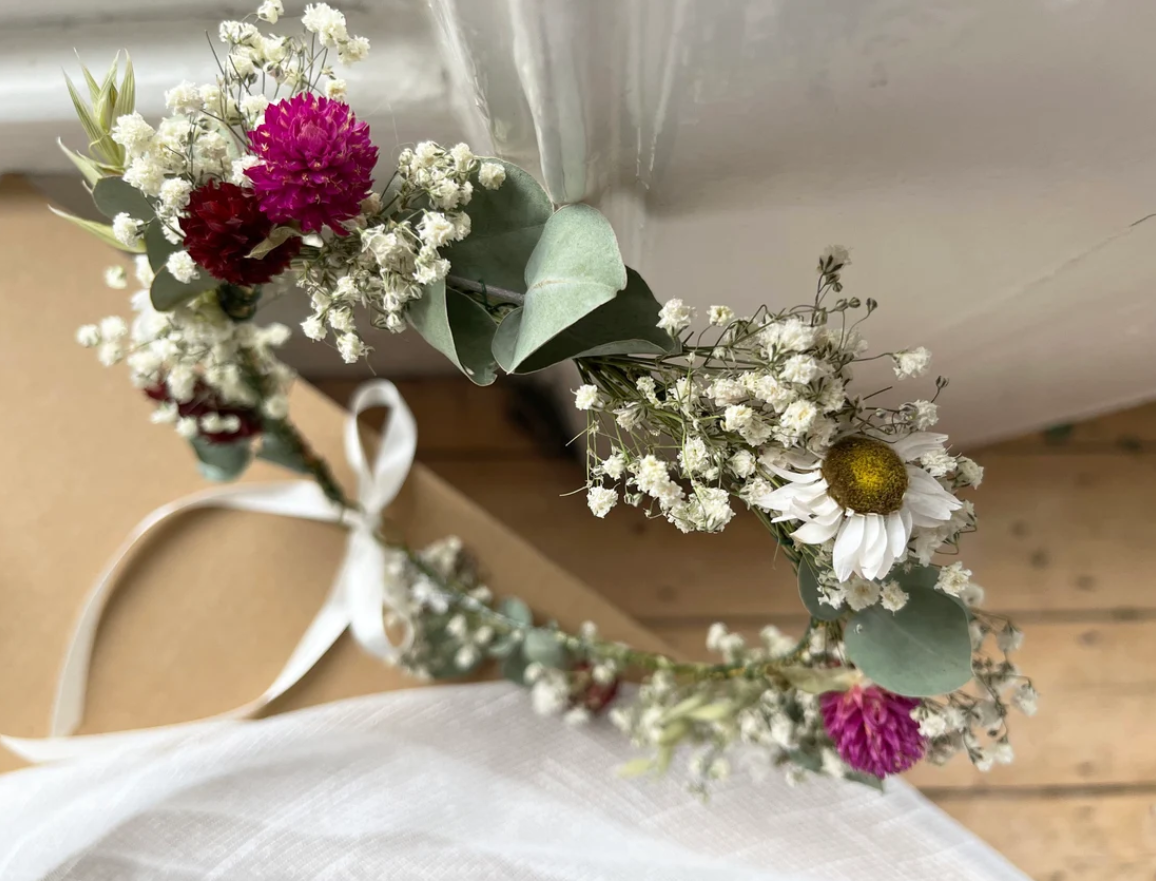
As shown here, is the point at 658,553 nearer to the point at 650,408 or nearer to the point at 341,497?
the point at 341,497

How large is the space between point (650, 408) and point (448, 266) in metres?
0.09

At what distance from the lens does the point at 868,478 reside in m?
0.29

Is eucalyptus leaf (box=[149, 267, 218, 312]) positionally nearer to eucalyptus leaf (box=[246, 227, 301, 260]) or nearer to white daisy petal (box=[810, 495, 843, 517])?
eucalyptus leaf (box=[246, 227, 301, 260])

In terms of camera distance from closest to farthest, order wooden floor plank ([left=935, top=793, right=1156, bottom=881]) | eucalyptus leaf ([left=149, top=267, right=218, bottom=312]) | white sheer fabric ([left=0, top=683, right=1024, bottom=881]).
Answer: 1. eucalyptus leaf ([left=149, top=267, right=218, bottom=312])
2. white sheer fabric ([left=0, top=683, right=1024, bottom=881])
3. wooden floor plank ([left=935, top=793, right=1156, bottom=881])

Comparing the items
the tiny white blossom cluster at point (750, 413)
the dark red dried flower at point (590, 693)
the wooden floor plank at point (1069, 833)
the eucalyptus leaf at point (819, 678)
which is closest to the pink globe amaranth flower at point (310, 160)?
the tiny white blossom cluster at point (750, 413)

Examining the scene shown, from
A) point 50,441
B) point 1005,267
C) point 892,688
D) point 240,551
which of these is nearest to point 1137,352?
point 1005,267

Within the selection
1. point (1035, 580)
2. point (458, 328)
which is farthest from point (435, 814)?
point (1035, 580)

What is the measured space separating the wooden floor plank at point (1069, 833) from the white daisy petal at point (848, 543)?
0.71m

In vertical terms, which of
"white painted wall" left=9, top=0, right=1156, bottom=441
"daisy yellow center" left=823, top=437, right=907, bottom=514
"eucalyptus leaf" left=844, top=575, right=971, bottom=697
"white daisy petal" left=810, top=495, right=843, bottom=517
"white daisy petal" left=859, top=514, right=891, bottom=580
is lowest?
"eucalyptus leaf" left=844, top=575, right=971, bottom=697

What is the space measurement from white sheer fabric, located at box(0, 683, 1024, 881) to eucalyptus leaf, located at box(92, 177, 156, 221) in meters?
0.32

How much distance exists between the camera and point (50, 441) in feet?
2.04

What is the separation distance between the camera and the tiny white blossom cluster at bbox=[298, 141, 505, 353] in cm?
31

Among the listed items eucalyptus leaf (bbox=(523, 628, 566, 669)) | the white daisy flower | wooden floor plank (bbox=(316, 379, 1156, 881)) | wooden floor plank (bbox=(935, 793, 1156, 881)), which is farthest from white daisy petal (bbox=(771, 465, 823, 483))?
wooden floor plank (bbox=(935, 793, 1156, 881))

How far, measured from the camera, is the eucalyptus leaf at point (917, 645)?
0.36m
